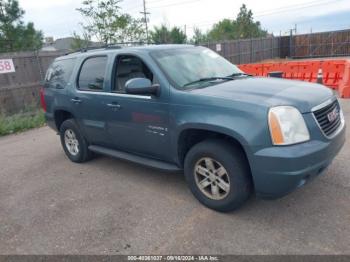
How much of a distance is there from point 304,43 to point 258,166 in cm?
3102

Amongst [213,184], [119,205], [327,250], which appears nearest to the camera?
[327,250]

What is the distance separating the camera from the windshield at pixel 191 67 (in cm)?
391

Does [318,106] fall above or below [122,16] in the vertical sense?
below

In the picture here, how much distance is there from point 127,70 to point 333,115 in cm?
258

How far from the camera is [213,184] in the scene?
11.9ft

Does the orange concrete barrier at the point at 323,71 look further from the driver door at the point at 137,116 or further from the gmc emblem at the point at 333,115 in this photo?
the driver door at the point at 137,116

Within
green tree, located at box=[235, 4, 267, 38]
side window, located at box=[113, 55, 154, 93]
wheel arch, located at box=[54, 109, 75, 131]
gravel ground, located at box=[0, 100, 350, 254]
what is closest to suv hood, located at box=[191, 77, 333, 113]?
side window, located at box=[113, 55, 154, 93]

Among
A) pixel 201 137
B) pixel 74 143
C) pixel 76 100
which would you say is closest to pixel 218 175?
pixel 201 137

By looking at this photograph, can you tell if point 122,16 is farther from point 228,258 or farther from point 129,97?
point 228,258

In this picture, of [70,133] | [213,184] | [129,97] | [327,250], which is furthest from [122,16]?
[327,250]

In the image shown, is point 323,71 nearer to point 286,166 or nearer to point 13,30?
point 286,166

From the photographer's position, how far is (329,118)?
3426 millimetres

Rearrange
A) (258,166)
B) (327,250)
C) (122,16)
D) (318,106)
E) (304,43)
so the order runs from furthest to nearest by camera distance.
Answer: (304,43) → (122,16) → (318,106) → (258,166) → (327,250)

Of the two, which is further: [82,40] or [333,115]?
[82,40]
